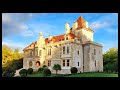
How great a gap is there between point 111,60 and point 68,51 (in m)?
1.08

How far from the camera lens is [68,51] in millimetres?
6895

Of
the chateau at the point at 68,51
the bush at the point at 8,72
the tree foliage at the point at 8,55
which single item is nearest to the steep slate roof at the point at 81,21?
the chateau at the point at 68,51

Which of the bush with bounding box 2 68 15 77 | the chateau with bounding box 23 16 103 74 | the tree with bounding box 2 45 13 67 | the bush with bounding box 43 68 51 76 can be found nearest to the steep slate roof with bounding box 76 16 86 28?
Answer: the chateau with bounding box 23 16 103 74

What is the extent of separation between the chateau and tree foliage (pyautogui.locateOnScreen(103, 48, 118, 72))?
4.2 inches

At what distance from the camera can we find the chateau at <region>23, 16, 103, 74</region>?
6.80 metres

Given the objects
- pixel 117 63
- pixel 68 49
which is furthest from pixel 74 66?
pixel 117 63

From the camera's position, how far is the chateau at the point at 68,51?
6797mm

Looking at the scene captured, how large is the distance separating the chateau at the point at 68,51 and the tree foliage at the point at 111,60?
107mm

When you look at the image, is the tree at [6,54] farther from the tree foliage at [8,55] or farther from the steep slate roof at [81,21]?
the steep slate roof at [81,21]

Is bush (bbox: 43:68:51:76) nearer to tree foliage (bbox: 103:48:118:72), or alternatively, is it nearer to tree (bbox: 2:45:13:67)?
tree (bbox: 2:45:13:67)

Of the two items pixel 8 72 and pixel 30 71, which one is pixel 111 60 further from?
pixel 8 72
